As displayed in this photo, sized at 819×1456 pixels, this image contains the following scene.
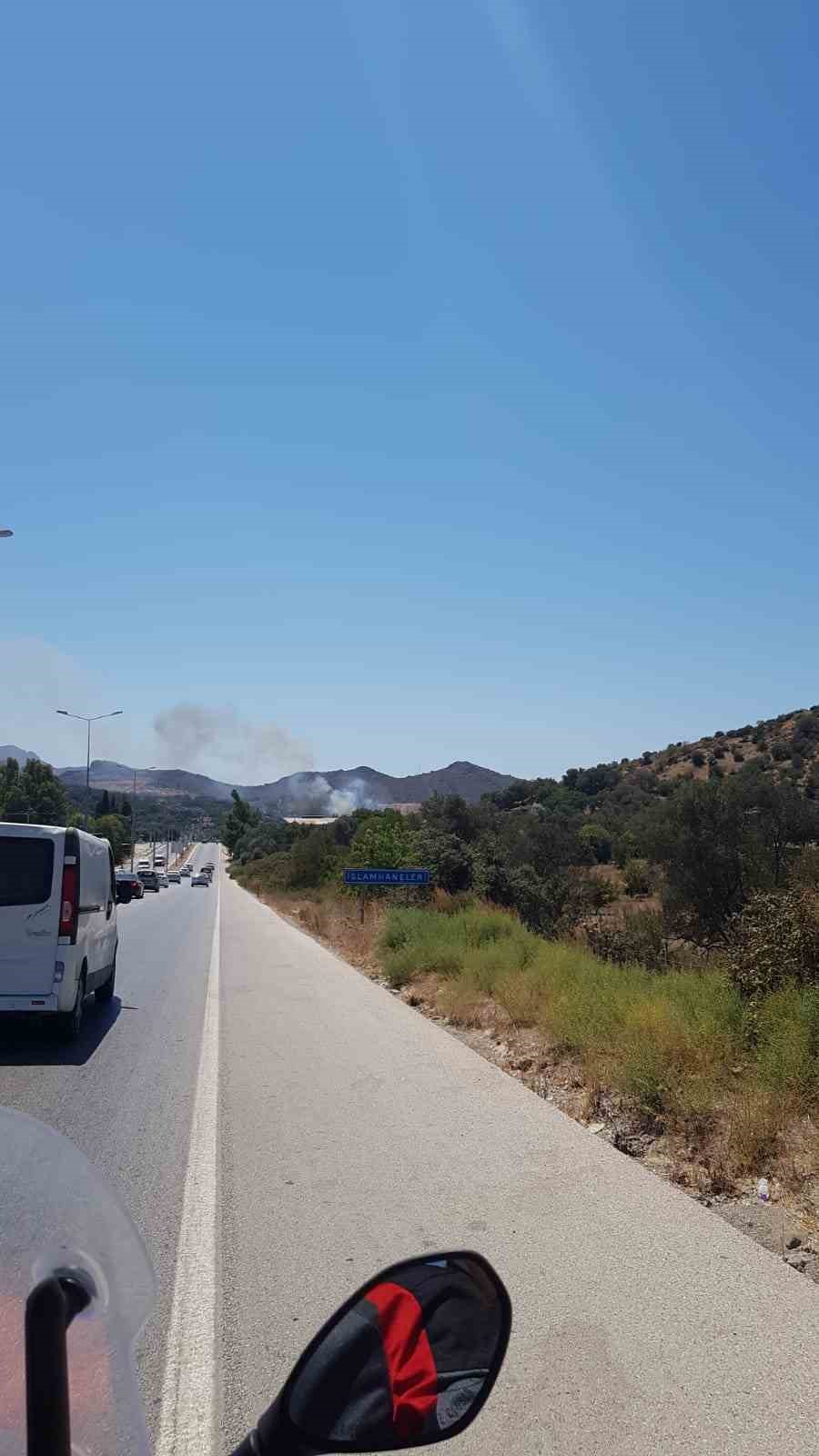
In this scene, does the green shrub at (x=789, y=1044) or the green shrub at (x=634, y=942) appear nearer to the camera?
the green shrub at (x=789, y=1044)

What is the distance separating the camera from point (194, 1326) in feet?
16.3

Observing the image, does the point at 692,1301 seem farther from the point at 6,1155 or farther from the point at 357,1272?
the point at 6,1155

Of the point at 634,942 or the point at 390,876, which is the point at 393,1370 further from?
the point at 390,876

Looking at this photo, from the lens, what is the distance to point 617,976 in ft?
41.7

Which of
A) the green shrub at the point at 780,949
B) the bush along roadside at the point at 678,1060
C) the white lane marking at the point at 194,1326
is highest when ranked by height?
the green shrub at the point at 780,949

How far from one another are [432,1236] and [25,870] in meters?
7.12

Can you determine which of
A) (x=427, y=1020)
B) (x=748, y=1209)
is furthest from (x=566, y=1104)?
(x=427, y=1020)

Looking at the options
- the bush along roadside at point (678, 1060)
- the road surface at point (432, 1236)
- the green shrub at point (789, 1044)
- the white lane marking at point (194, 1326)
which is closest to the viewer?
the white lane marking at point (194, 1326)

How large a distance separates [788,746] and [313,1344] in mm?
74312

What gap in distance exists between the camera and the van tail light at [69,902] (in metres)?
11.9

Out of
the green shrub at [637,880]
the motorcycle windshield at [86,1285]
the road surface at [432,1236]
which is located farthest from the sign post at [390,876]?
the motorcycle windshield at [86,1285]

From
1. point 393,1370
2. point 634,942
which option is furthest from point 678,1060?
point 634,942

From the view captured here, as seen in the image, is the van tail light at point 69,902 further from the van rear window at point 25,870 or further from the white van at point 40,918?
the van rear window at point 25,870

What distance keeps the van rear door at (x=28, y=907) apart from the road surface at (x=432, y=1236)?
2.75 feet
